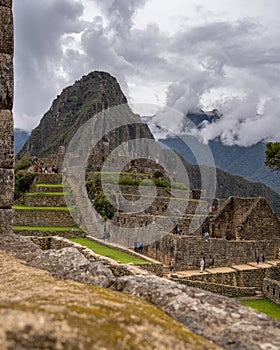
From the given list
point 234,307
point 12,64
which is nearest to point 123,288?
point 234,307

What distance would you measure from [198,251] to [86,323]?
55.7ft

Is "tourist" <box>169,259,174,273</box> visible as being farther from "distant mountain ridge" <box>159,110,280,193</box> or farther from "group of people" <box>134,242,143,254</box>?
"distant mountain ridge" <box>159,110,280,193</box>

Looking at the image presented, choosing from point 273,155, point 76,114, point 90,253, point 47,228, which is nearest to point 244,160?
point 273,155

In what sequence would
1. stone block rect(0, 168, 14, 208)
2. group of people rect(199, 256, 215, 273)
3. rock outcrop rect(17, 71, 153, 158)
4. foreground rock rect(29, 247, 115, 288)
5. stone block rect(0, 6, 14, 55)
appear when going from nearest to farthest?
foreground rock rect(29, 247, 115, 288) < stone block rect(0, 168, 14, 208) < stone block rect(0, 6, 14, 55) < group of people rect(199, 256, 215, 273) < rock outcrop rect(17, 71, 153, 158)

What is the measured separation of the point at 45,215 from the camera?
2622cm

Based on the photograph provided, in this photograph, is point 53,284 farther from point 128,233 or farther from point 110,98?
point 110,98

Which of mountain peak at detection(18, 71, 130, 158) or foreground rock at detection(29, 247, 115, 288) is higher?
mountain peak at detection(18, 71, 130, 158)

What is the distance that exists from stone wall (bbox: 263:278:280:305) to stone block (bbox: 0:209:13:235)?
454 inches

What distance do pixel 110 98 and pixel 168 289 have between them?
155 metres

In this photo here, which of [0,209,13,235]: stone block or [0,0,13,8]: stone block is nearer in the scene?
[0,209,13,235]: stone block

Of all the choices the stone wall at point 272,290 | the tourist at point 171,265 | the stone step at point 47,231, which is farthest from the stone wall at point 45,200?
the stone wall at point 272,290

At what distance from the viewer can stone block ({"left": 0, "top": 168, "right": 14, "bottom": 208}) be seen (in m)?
9.95

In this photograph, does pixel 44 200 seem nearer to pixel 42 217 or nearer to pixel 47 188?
pixel 47 188

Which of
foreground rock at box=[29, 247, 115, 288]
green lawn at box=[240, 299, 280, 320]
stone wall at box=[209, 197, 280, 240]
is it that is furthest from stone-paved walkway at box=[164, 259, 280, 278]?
foreground rock at box=[29, 247, 115, 288]
